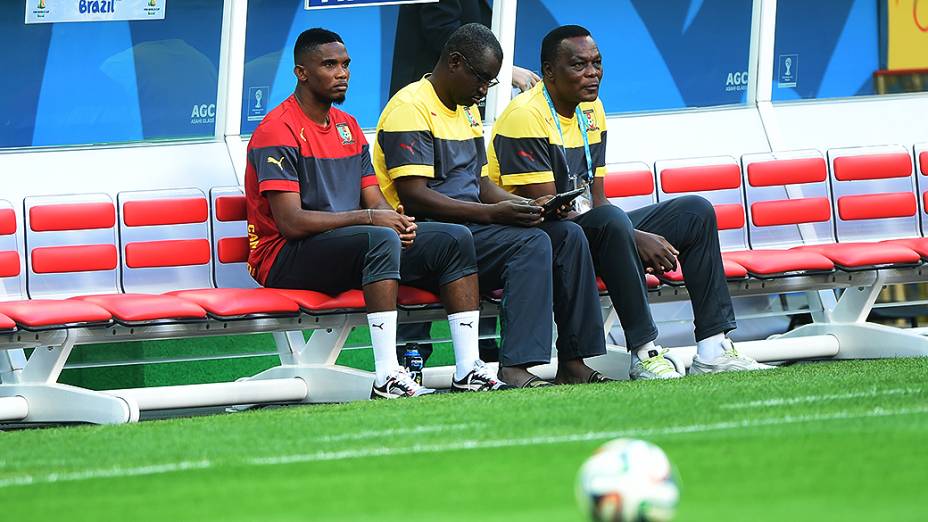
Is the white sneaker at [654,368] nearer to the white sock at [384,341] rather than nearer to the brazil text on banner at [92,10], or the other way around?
the white sock at [384,341]

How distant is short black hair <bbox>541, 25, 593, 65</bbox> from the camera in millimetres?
7113

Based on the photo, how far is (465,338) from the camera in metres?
6.46

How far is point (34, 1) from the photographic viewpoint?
7938mm

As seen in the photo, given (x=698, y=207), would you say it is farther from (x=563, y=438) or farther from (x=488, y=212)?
(x=563, y=438)

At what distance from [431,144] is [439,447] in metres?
2.66

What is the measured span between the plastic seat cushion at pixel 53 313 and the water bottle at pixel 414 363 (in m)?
1.36

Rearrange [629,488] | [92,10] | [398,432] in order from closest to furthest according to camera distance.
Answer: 1. [629,488]
2. [398,432]
3. [92,10]

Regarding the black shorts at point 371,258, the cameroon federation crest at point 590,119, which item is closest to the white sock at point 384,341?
the black shorts at point 371,258

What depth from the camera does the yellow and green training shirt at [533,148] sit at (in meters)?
6.91

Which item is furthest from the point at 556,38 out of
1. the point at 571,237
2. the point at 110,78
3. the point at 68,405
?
the point at 68,405

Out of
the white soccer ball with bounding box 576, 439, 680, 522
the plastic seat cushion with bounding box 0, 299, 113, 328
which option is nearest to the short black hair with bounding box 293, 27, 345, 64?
the plastic seat cushion with bounding box 0, 299, 113, 328

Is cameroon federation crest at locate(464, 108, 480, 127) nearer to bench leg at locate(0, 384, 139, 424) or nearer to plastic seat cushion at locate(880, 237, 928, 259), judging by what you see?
bench leg at locate(0, 384, 139, 424)

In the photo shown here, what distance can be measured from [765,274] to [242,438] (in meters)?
3.23

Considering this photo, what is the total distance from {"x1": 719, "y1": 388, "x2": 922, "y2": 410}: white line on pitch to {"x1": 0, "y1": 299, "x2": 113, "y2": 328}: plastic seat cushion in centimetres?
255
